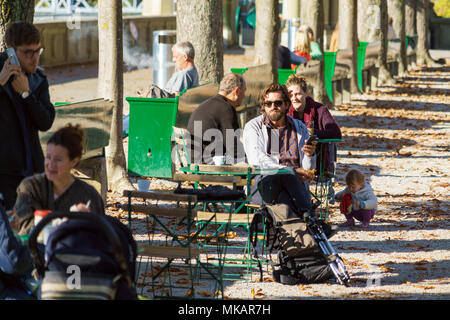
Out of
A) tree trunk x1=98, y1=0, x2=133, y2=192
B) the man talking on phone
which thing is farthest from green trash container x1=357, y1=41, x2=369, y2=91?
the man talking on phone

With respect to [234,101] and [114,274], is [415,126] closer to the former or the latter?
[234,101]

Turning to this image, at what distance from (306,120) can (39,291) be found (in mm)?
5923

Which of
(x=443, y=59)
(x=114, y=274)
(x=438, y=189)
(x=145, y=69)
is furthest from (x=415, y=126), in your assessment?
(x=443, y=59)

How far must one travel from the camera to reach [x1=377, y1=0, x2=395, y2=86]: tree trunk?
95.0ft

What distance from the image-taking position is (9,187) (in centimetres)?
663

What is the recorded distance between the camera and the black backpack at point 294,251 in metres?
7.75

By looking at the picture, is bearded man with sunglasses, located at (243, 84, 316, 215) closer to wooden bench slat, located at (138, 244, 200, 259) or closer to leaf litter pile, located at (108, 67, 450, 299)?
leaf litter pile, located at (108, 67, 450, 299)

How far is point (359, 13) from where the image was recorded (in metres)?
29.8

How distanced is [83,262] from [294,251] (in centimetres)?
336

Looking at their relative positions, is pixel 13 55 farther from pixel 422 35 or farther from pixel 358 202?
pixel 422 35

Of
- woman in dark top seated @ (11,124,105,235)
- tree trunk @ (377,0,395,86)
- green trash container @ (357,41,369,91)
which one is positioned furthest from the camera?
tree trunk @ (377,0,395,86)

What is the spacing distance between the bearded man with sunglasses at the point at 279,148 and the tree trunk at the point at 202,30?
458 cm

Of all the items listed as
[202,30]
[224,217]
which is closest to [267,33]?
[202,30]

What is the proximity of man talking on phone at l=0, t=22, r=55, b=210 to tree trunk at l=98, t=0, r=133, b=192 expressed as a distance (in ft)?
15.9
